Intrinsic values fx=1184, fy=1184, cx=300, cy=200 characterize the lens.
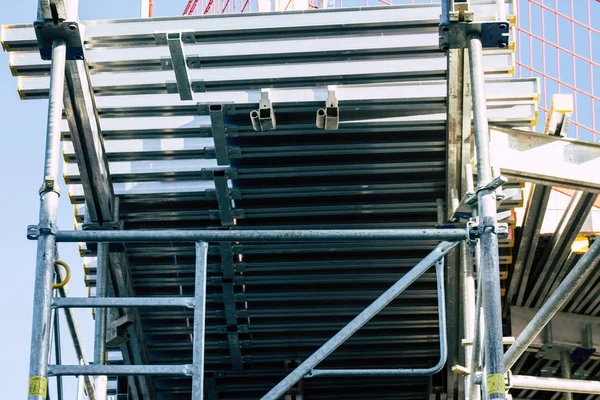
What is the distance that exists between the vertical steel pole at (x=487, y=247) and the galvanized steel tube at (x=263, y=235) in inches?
10.5

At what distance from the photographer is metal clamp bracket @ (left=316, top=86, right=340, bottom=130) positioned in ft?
34.8

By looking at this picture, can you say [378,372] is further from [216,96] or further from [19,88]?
[19,88]

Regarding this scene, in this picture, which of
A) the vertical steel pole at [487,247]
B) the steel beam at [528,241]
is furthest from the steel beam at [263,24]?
the steel beam at [528,241]

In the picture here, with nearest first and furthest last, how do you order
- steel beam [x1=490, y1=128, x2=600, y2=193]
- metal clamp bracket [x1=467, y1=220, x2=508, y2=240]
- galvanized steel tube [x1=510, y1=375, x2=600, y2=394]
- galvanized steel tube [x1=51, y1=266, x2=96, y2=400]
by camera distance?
metal clamp bracket [x1=467, y1=220, x2=508, y2=240] → galvanized steel tube [x1=510, y1=375, x2=600, y2=394] → galvanized steel tube [x1=51, y1=266, x2=96, y2=400] → steel beam [x1=490, y1=128, x2=600, y2=193]

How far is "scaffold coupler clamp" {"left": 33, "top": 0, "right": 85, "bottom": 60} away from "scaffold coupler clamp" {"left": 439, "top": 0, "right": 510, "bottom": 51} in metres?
2.98

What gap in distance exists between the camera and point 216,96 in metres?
10.9

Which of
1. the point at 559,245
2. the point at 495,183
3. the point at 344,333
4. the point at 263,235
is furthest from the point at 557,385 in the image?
the point at 263,235

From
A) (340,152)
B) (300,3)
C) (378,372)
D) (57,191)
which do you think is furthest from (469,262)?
(57,191)

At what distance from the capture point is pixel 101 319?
37.1 ft

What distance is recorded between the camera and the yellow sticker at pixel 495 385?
27.0 ft

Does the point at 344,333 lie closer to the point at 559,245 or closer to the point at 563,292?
the point at 563,292

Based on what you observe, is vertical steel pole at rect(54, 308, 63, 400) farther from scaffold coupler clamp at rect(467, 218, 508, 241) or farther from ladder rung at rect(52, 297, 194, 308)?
scaffold coupler clamp at rect(467, 218, 508, 241)

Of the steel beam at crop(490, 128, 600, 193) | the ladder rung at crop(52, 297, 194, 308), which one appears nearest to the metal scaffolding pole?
the steel beam at crop(490, 128, 600, 193)

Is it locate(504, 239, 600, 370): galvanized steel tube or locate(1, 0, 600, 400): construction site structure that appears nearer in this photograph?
locate(504, 239, 600, 370): galvanized steel tube
